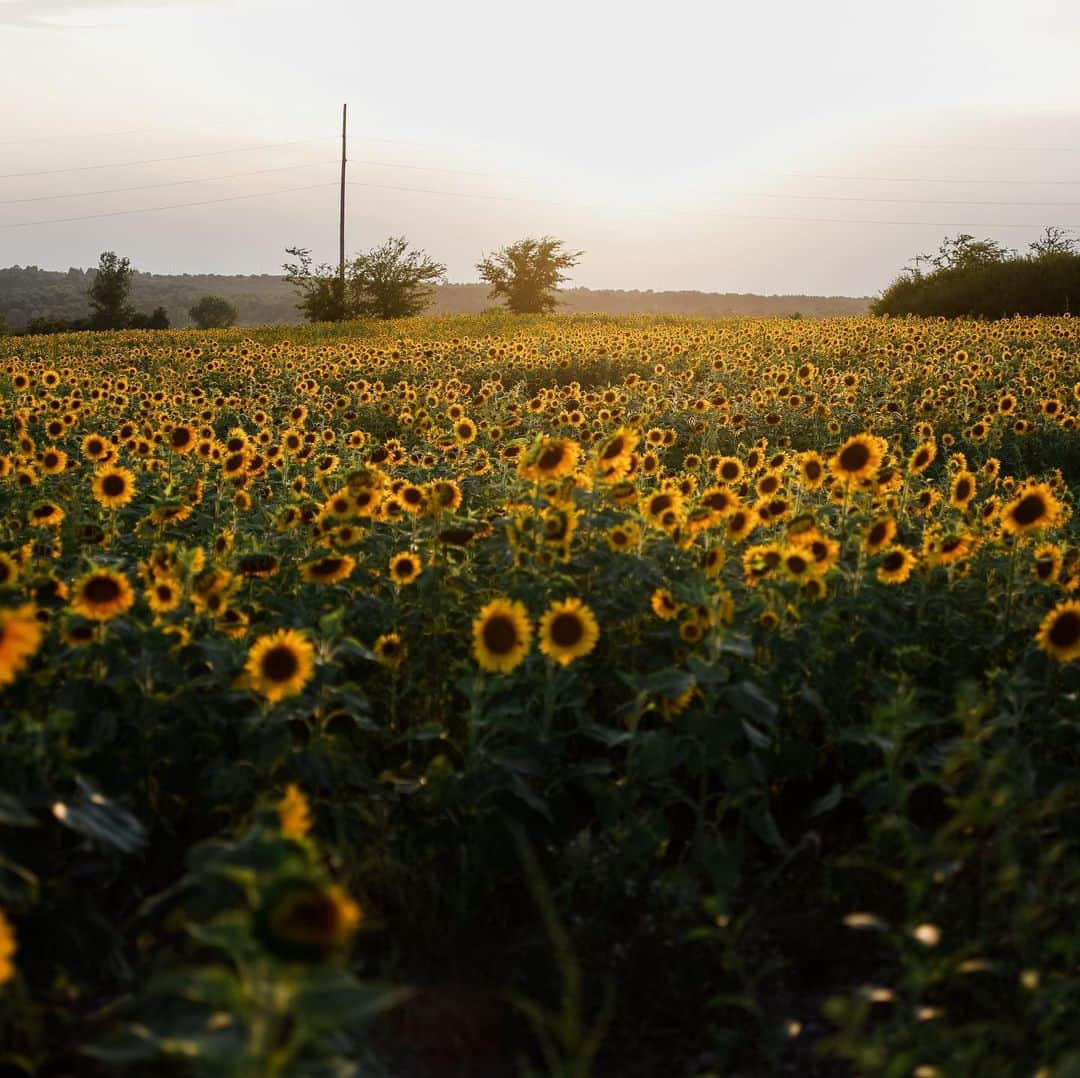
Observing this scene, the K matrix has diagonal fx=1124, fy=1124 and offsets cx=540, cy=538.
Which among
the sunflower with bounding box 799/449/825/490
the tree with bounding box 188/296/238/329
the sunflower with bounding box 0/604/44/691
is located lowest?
the sunflower with bounding box 0/604/44/691

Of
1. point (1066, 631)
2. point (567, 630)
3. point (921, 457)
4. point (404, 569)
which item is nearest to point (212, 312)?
point (921, 457)

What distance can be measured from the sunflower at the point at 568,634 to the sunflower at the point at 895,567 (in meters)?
1.49

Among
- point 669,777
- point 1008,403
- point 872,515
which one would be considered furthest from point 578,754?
point 1008,403

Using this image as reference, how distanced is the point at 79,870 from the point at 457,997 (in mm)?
935

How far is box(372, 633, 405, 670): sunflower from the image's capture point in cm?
379

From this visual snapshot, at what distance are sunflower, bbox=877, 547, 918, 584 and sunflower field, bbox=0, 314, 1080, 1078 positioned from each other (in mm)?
18

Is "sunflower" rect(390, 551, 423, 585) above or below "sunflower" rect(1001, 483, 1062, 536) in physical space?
below

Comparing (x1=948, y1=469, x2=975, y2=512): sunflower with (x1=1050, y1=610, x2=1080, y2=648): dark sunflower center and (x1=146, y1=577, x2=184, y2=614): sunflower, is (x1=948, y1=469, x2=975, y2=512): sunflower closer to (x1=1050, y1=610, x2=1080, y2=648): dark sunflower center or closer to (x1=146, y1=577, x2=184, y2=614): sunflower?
(x1=1050, y1=610, x2=1080, y2=648): dark sunflower center

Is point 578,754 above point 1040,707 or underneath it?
underneath

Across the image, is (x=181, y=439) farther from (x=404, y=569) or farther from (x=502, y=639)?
(x=502, y=639)

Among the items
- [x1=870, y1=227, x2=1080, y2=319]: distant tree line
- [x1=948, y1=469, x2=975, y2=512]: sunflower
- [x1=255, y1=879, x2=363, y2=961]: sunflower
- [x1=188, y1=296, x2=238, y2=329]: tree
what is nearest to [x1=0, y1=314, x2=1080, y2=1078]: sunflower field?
[x1=255, y1=879, x2=363, y2=961]: sunflower

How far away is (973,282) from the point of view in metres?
33.1

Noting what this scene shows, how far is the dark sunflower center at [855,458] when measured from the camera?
491cm

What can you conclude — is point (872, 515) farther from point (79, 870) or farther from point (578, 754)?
point (79, 870)
